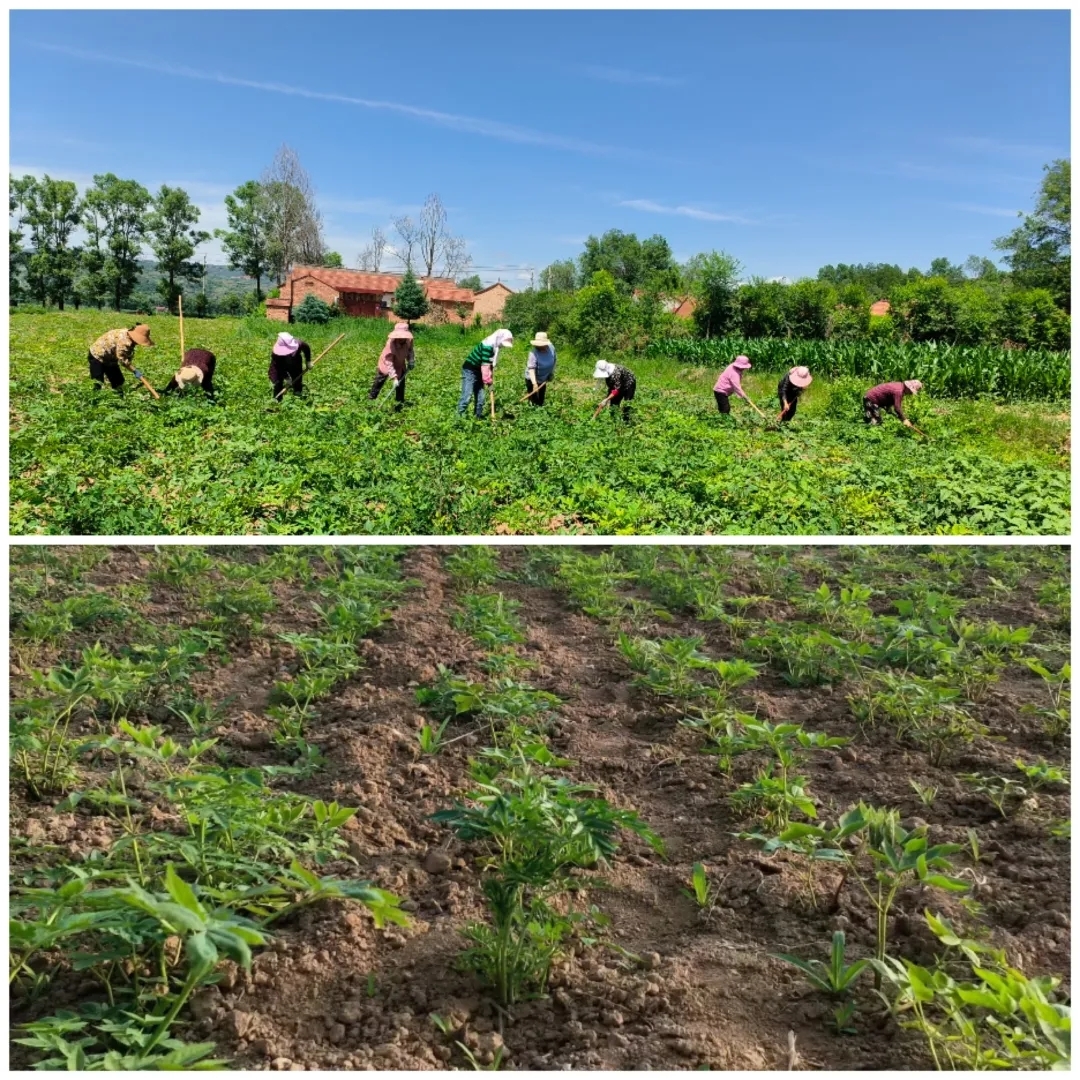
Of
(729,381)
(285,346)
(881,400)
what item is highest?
(285,346)

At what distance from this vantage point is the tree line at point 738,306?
14195 millimetres

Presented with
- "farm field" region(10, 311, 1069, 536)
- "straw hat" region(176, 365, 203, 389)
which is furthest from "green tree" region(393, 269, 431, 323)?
"straw hat" region(176, 365, 203, 389)

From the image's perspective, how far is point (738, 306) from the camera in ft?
52.0

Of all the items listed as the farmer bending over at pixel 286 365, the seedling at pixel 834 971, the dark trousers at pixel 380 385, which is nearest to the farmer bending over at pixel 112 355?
the farmer bending over at pixel 286 365

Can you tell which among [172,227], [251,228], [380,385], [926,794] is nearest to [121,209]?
[172,227]

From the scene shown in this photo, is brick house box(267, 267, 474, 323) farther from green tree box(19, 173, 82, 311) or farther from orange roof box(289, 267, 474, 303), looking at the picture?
green tree box(19, 173, 82, 311)

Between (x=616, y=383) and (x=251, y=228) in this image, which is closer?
(x=616, y=383)

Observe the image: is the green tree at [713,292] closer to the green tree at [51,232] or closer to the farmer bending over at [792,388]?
the farmer bending over at [792,388]

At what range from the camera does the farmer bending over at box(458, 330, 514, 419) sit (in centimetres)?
896

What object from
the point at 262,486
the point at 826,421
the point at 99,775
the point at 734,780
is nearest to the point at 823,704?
the point at 734,780

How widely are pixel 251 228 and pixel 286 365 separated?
726 centimetres

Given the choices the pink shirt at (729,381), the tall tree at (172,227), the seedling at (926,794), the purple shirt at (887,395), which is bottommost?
the seedling at (926,794)

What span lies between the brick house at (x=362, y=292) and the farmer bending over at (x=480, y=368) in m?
6.60

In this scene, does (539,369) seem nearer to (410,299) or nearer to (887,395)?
(887,395)
